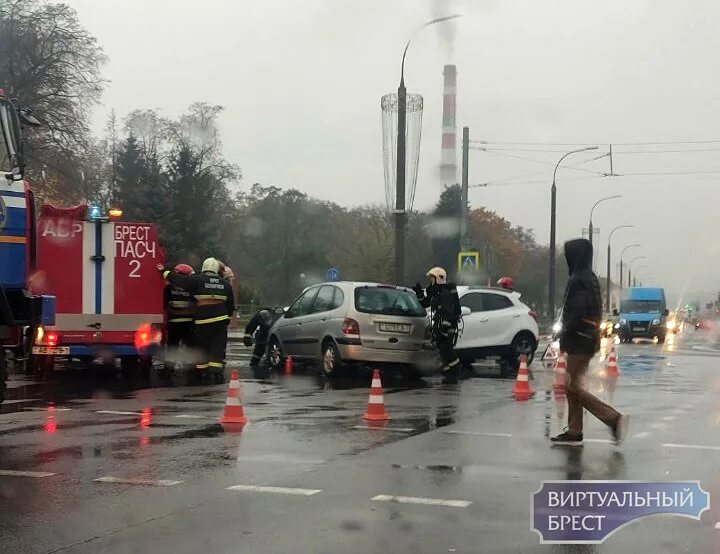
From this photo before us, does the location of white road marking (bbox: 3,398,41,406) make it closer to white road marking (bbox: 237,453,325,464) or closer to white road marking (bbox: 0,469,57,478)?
white road marking (bbox: 0,469,57,478)

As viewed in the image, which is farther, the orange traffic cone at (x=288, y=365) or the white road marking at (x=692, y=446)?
the orange traffic cone at (x=288, y=365)

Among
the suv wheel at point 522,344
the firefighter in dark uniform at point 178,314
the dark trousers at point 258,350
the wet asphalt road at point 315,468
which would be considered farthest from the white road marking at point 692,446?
the dark trousers at point 258,350

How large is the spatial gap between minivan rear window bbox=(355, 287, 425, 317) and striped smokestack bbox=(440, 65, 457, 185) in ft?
204

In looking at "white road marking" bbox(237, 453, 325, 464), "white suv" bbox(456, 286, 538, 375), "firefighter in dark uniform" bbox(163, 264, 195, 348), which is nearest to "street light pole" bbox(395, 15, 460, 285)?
"white suv" bbox(456, 286, 538, 375)

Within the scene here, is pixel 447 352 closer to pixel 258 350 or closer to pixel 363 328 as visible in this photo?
pixel 363 328

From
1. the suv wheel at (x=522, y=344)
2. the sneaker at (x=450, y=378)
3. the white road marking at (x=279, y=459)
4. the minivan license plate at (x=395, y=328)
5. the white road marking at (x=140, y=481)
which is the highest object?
the minivan license plate at (x=395, y=328)

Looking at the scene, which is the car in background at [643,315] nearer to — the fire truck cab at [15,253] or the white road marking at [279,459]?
the fire truck cab at [15,253]

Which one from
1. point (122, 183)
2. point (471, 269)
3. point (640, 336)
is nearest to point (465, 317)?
point (471, 269)

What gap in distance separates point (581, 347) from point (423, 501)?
3.29 metres

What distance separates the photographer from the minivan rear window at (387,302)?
1577 cm

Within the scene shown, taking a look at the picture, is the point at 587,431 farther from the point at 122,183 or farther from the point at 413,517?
the point at 122,183

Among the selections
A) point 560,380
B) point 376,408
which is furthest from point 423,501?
point 560,380

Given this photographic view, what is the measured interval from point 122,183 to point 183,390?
49072 millimetres

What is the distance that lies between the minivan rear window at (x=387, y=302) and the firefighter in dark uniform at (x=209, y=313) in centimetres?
217
